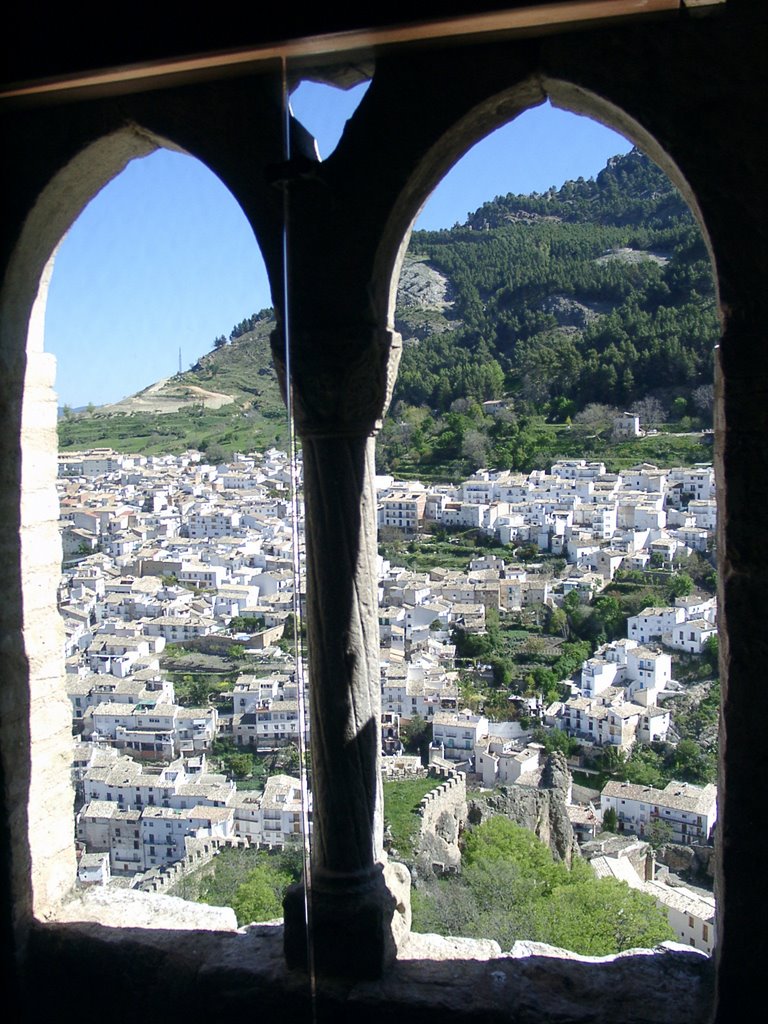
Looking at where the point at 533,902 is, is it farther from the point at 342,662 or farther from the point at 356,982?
the point at 342,662

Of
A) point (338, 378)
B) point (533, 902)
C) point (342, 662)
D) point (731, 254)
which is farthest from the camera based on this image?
point (533, 902)

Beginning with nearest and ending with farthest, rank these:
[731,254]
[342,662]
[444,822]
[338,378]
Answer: [731,254] < [338,378] < [342,662] < [444,822]

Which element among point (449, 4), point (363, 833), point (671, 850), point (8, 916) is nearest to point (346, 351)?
point (449, 4)

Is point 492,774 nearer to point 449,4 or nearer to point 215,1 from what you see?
point 449,4

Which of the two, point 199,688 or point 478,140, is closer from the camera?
point 478,140

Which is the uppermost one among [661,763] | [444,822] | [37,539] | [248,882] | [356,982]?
[37,539]

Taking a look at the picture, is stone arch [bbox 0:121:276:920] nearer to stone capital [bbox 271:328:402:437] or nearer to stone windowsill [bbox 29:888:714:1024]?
stone windowsill [bbox 29:888:714:1024]

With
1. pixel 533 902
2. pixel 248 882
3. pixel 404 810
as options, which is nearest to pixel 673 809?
pixel 533 902

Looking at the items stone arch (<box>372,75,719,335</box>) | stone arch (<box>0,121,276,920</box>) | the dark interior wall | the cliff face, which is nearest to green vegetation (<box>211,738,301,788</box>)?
stone arch (<box>0,121,276,920</box>)

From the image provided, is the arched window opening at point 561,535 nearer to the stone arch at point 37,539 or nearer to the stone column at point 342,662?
the stone column at point 342,662
